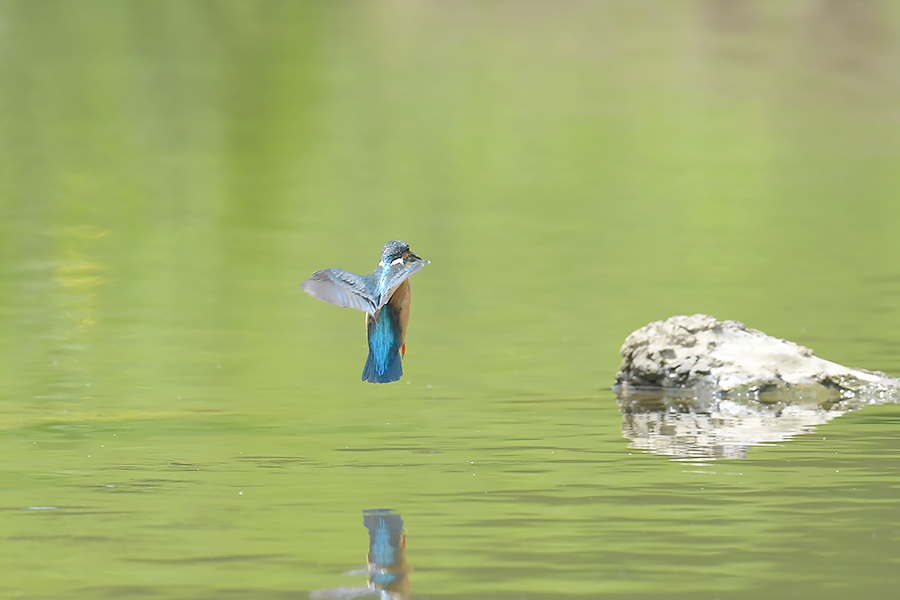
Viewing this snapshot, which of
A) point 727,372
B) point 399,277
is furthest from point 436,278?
point 399,277

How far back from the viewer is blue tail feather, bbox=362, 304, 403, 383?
8.92 m

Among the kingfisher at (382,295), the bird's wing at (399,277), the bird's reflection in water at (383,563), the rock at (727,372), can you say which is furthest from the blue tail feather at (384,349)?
the rock at (727,372)

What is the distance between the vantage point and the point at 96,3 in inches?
2110

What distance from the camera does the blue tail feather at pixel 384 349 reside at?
29.3 feet

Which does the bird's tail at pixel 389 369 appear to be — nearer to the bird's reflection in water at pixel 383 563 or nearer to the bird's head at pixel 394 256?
the bird's head at pixel 394 256

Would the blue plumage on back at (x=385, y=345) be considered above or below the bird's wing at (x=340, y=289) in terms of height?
below

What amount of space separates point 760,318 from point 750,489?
1024 centimetres

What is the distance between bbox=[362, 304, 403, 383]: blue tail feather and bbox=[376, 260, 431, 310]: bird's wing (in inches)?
9.4

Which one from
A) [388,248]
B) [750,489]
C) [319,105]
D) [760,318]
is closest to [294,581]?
[388,248]

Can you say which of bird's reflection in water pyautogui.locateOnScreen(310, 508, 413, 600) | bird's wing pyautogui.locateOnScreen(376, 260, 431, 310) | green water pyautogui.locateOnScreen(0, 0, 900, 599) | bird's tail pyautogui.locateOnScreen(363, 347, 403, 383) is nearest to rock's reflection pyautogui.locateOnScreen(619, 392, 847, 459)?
A: green water pyautogui.locateOnScreen(0, 0, 900, 599)

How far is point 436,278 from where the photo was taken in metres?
23.2

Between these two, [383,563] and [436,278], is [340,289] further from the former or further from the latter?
[436,278]

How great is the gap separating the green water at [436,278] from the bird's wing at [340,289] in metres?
0.98

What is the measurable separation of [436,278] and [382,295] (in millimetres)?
14620
